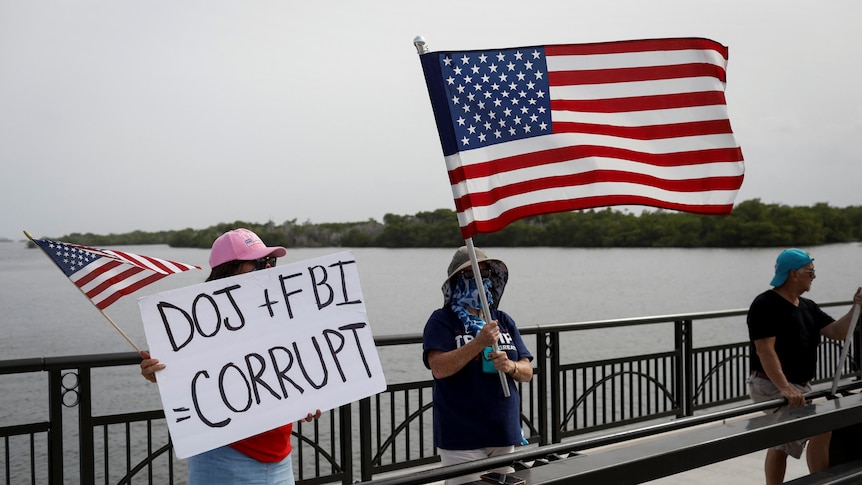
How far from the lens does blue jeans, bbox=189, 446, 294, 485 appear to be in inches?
101

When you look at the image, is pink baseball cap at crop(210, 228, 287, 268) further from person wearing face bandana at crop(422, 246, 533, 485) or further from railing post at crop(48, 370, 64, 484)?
railing post at crop(48, 370, 64, 484)

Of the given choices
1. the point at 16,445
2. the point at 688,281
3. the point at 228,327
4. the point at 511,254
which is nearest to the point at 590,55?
the point at 228,327

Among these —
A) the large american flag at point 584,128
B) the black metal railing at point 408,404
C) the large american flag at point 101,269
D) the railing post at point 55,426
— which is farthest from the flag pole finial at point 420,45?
the railing post at point 55,426

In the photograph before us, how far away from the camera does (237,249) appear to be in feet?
8.80

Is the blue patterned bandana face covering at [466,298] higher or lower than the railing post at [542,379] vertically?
higher

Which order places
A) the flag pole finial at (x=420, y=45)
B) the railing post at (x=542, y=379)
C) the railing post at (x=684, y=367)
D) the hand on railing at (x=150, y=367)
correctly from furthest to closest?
1. the railing post at (x=684, y=367)
2. the railing post at (x=542, y=379)
3. the flag pole finial at (x=420, y=45)
4. the hand on railing at (x=150, y=367)

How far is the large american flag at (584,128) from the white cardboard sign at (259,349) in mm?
734

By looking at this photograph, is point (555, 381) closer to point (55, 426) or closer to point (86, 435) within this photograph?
point (86, 435)

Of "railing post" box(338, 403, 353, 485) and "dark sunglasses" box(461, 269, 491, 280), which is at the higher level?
"dark sunglasses" box(461, 269, 491, 280)

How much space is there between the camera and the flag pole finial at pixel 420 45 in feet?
10.3

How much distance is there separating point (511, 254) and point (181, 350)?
185103 millimetres

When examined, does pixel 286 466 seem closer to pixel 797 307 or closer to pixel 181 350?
pixel 181 350

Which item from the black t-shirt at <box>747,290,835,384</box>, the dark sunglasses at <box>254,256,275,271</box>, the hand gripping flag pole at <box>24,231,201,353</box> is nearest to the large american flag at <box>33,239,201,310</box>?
the hand gripping flag pole at <box>24,231,201,353</box>

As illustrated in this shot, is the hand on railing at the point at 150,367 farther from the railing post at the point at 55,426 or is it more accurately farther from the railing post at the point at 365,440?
the railing post at the point at 365,440
